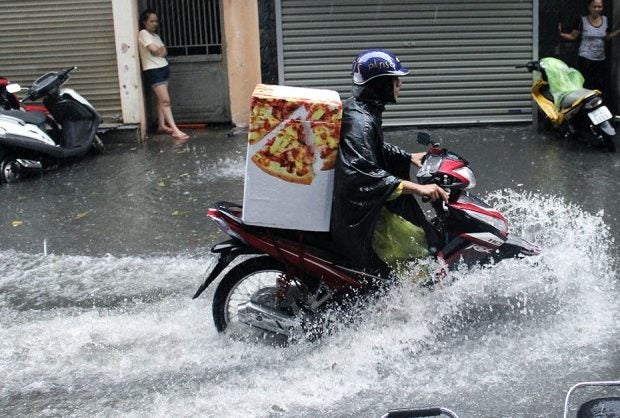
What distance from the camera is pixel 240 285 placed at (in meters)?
4.96

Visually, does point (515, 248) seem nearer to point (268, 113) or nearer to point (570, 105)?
point (268, 113)

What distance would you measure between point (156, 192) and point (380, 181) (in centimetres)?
459

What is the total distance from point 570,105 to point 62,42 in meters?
6.67

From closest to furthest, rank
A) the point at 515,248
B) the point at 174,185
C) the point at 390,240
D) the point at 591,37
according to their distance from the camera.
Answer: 1. the point at 390,240
2. the point at 515,248
3. the point at 174,185
4. the point at 591,37

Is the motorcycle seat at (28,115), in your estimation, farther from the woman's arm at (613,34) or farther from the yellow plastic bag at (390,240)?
the woman's arm at (613,34)

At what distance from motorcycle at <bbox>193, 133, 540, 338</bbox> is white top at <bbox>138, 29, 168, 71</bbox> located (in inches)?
251

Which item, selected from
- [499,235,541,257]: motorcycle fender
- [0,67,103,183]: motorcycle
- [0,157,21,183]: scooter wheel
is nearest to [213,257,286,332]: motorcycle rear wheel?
[499,235,541,257]: motorcycle fender

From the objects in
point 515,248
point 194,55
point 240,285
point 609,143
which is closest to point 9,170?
point 194,55

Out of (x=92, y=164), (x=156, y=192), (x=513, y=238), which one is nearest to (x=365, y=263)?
(x=513, y=238)

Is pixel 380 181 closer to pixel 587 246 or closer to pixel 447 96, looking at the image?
pixel 587 246

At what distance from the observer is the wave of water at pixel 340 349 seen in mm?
4312

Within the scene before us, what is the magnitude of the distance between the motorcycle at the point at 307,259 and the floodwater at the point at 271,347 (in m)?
0.15

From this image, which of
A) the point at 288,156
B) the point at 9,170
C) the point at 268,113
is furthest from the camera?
the point at 9,170

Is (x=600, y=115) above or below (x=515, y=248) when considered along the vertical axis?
above
